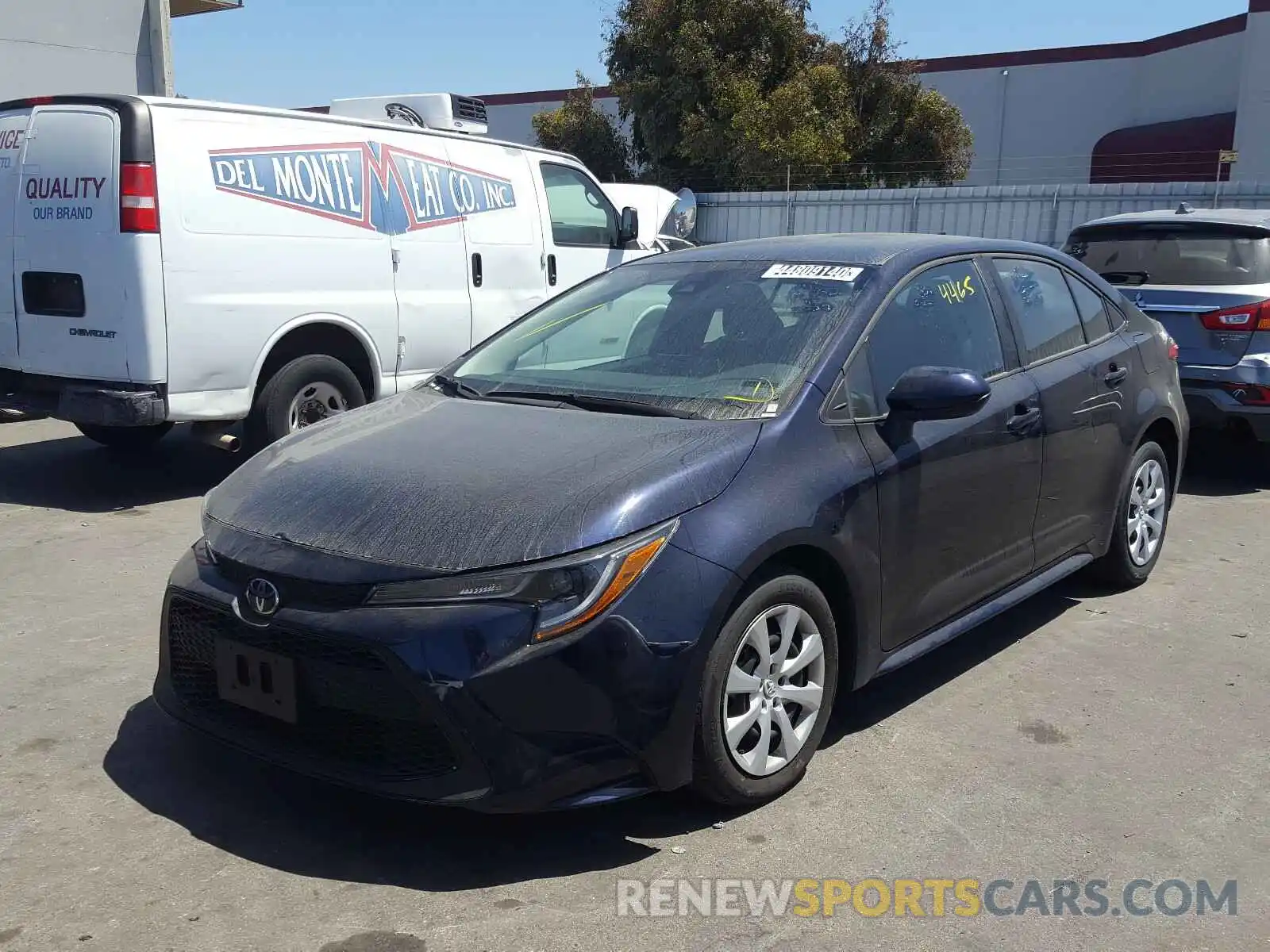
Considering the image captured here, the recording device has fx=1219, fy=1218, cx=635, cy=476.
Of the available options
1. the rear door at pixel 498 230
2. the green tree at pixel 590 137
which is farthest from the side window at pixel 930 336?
the green tree at pixel 590 137

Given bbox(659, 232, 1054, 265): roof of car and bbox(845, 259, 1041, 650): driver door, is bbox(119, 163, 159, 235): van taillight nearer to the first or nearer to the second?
bbox(659, 232, 1054, 265): roof of car

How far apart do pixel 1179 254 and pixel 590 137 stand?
2279 cm

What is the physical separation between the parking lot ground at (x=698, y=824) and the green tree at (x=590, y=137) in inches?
975

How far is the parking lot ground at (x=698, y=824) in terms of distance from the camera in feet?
9.51

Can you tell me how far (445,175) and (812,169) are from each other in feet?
52.2

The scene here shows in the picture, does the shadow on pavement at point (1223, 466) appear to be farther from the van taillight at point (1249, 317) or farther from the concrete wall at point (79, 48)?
the concrete wall at point (79, 48)

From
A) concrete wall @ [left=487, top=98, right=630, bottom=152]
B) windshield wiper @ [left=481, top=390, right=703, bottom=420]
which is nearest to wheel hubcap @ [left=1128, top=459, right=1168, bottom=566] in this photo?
windshield wiper @ [left=481, top=390, right=703, bottom=420]

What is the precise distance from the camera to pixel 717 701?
127 inches

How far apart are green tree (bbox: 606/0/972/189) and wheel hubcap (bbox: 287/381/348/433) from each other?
650 inches

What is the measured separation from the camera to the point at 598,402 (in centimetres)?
395

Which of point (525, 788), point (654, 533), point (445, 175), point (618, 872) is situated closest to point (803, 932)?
point (618, 872)

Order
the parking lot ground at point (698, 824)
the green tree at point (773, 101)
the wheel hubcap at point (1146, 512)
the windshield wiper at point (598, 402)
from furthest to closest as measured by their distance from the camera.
A: the green tree at point (773, 101), the wheel hubcap at point (1146, 512), the windshield wiper at point (598, 402), the parking lot ground at point (698, 824)

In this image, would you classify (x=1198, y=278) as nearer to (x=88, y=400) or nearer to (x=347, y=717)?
(x=347, y=717)

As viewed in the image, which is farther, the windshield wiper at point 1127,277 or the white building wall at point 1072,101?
the white building wall at point 1072,101
